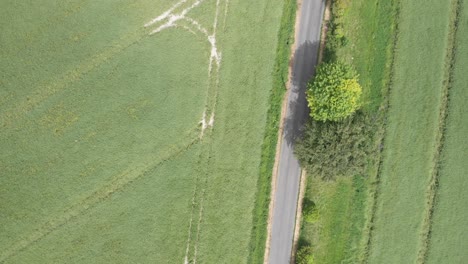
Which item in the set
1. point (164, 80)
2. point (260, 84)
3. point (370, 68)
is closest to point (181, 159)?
point (164, 80)

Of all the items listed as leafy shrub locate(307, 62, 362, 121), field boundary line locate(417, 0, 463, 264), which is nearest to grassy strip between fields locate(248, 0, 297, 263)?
leafy shrub locate(307, 62, 362, 121)

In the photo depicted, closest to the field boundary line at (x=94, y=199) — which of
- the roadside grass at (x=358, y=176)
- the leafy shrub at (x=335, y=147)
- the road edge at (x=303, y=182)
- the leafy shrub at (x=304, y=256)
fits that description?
the leafy shrub at (x=335, y=147)

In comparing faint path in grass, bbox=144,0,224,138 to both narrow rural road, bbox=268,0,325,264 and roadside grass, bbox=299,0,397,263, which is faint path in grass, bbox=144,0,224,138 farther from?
roadside grass, bbox=299,0,397,263

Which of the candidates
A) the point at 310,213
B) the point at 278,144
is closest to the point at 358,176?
the point at 310,213

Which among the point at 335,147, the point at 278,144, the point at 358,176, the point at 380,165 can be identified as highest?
the point at 278,144

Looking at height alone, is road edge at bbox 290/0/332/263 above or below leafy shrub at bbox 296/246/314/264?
above

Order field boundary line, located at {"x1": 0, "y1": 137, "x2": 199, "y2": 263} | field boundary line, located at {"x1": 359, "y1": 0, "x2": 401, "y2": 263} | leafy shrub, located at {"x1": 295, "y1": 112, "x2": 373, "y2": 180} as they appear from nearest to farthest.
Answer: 1. field boundary line, located at {"x1": 0, "y1": 137, "x2": 199, "y2": 263}
2. leafy shrub, located at {"x1": 295, "y1": 112, "x2": 373, "y2": 180}
3. field boundary line, located at {"x1": 359, "y1": 0, "x2": 401, "y2": 263}

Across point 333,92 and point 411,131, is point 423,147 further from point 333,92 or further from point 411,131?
point 333,92

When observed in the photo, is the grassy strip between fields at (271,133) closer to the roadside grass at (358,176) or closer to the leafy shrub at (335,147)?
the leafy shrub at (335,147)
